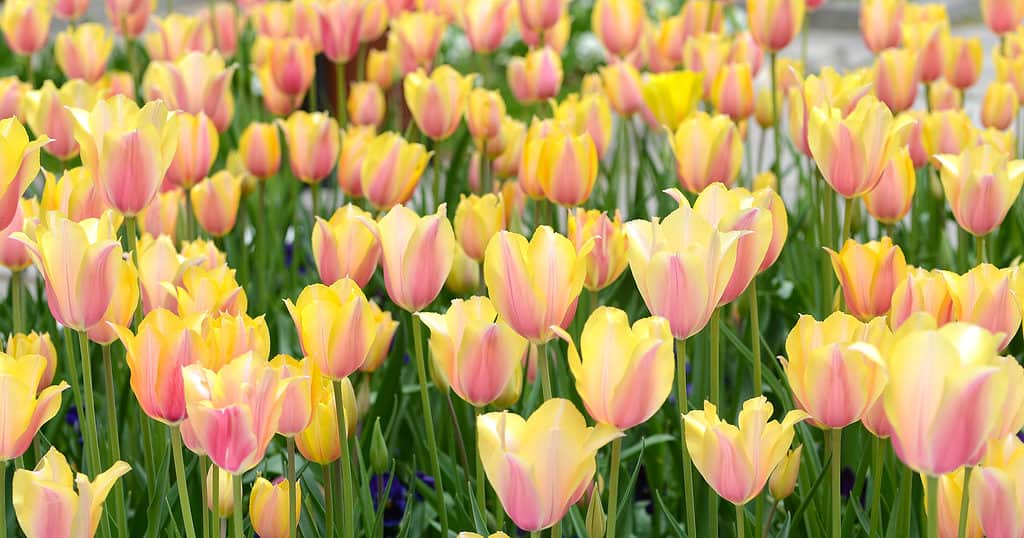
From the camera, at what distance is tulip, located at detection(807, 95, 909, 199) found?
1.47m

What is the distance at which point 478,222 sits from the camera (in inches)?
69.9

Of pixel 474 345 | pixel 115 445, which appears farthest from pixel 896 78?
pixel 115 445

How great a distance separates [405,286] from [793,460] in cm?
42

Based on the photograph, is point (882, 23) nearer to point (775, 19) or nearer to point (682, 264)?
point (775, 19)

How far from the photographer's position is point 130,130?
1384 mm

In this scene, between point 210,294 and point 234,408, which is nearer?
point 234,408

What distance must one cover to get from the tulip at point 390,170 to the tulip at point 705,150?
1.20 ft

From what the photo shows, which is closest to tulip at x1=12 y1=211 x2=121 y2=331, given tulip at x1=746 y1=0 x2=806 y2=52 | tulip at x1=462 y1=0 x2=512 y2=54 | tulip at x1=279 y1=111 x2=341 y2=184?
tulip at x1=279 y1=111 x2=341 y2=184

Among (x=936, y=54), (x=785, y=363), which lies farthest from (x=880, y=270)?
(x=936, y=54)

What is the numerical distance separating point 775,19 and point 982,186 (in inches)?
→ 32.8

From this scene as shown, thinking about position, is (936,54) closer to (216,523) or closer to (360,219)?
(360,219)

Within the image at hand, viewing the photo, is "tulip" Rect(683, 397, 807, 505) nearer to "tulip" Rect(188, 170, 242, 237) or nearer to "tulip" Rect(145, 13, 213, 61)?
"tulip" Rect(188, 170, 242, 237)

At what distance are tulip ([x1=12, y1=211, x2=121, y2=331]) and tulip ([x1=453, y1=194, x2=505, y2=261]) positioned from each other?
614 mm

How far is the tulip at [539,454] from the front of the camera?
38.7 inches
